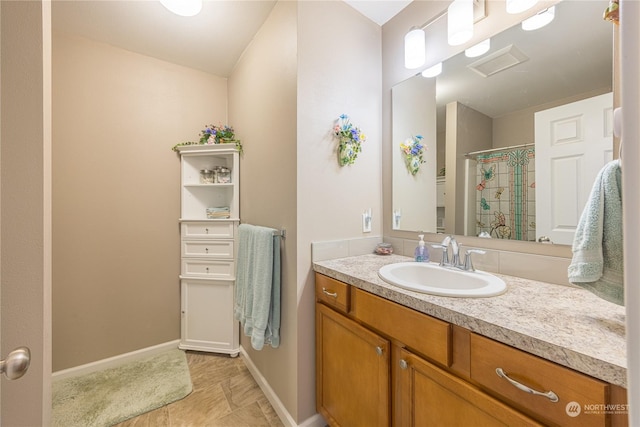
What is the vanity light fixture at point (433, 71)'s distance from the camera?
1.42m

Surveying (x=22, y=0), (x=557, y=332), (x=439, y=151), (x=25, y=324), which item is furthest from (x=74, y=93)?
(x=557, y=332)

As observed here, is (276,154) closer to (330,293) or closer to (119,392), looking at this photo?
(330,293)

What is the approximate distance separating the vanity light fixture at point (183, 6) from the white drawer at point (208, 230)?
1418 millimetres

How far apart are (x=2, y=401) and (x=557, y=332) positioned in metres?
1.35

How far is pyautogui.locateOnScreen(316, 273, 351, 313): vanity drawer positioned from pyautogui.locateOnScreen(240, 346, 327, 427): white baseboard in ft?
2.21

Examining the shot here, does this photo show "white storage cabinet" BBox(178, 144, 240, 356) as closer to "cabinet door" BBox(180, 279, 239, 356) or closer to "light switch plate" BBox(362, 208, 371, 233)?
"cabinet door" BBox(180, 279, 239, 356)

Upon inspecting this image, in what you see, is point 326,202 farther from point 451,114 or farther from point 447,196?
point 451,114

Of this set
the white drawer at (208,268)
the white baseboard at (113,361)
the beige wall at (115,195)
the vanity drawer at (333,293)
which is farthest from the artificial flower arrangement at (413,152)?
the white baseboard at (113,361)

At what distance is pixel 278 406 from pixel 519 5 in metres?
2.39

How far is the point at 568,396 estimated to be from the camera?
554 millimetres

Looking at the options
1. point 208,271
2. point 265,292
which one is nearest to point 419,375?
point 265,292

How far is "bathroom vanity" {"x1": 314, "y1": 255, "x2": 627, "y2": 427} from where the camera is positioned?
550 mm

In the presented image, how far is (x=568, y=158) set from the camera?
101 centimetres

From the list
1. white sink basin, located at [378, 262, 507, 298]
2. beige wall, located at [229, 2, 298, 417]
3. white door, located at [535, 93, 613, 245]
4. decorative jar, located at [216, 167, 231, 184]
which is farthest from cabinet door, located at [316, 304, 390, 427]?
decorative jar, located at [216, 167, 231, 184]
